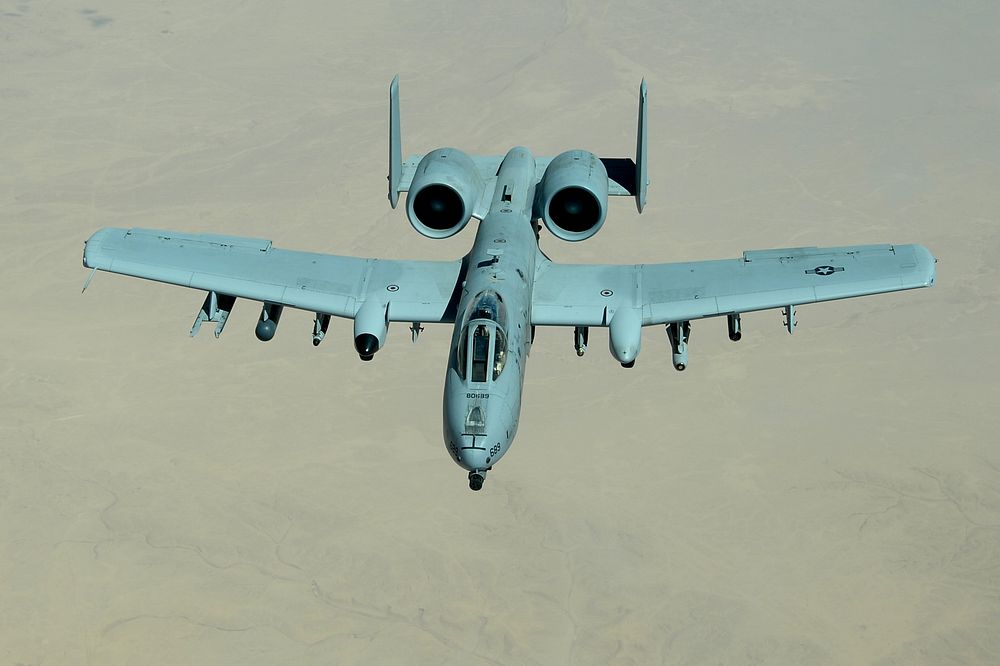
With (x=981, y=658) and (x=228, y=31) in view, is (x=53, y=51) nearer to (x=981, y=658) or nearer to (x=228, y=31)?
(x=228, y=31)

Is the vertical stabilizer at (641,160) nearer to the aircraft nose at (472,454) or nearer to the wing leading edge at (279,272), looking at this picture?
the wing leading edge at (279,272)

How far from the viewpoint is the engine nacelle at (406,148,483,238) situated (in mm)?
28203

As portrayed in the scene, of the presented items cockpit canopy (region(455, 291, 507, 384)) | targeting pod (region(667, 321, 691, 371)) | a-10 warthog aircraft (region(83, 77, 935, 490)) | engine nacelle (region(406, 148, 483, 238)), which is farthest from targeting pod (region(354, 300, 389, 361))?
targeting pod (region(667, 321, 691, 371))

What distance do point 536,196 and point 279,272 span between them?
597 centimetres

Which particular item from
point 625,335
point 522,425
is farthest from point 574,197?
point 522,425

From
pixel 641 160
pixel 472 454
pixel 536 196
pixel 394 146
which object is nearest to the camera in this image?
pixel 472 454

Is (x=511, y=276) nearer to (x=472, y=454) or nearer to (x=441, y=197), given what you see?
(x=441, y=197)

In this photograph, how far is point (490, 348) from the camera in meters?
23.3

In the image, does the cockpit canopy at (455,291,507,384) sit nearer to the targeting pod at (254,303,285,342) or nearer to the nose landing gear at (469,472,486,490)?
the nose landing gear at (469,472,486,490)

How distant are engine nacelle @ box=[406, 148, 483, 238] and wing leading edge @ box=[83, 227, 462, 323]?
1.10 m

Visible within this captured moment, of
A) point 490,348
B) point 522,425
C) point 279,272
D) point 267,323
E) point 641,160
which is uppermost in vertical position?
point 641,160

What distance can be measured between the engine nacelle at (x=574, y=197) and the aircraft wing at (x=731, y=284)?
5.36 ft

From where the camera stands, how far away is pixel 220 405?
2858 cm

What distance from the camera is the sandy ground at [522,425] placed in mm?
23828
